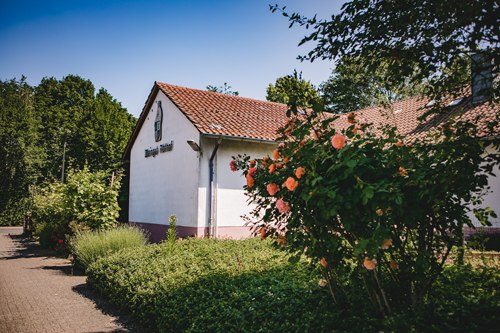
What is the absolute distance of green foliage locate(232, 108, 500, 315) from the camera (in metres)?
2.56

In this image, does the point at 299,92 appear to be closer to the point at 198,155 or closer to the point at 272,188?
the point at 272,188

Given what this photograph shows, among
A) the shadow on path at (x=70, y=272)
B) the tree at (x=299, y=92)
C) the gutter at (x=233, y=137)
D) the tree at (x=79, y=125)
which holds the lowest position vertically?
the shadow on path at (x=70, y=272)

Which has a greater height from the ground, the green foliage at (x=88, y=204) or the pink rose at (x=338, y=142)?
the pink rose at (x=338, y=142)

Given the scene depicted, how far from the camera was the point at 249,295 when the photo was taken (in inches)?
171

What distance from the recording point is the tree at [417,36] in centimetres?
257

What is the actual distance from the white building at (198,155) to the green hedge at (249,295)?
14.6ft

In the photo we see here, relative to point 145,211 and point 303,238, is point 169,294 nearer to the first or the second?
point 303,238

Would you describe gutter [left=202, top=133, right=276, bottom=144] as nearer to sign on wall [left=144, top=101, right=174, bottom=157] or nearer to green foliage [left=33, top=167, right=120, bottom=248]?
sign on wall [left=144, top=101, right=174, bottom=157]

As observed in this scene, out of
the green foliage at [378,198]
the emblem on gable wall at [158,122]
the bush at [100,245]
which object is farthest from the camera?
the emblem on gable wall at [158,122]

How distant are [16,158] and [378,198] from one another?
36.0 meters

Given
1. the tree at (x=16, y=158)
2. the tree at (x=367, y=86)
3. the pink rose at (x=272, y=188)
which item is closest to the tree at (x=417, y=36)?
the tree at (x=367, y=86)

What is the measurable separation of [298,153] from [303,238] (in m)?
0.80

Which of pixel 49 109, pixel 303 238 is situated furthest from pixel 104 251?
pixel 49 109

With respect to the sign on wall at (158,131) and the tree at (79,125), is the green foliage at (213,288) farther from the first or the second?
the tree at (79,125)
